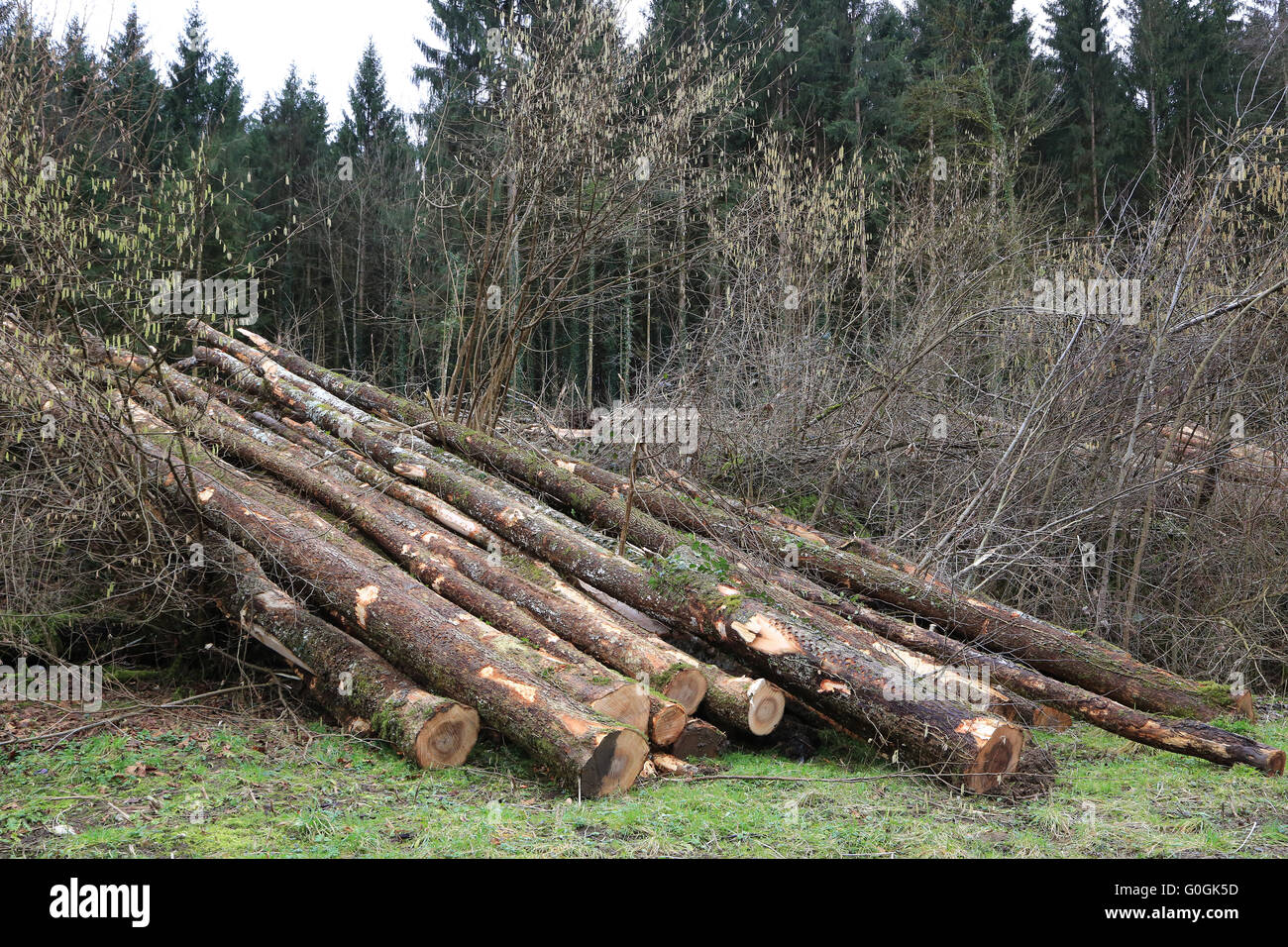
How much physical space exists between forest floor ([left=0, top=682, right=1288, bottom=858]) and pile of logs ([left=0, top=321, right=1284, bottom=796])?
0.21 metres

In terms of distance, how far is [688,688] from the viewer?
5164 mm

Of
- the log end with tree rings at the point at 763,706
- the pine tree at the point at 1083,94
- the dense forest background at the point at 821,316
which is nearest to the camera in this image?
the log end with tree rings at the point at 763,706

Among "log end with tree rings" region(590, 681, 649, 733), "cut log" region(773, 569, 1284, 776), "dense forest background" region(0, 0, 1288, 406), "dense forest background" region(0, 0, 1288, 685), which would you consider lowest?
"cut log" region(773, 569, 1284, 776)

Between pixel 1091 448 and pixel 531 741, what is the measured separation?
6385mm

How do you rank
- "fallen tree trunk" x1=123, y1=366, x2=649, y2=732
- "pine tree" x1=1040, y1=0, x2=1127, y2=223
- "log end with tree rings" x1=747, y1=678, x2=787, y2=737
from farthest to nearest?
"pine tree" x1=1040, y1=0, x2=1127, y2=223
"log end with tree rings" x1=747, y1=678, x2=787, y2=737
"fallen tree trunk" x1=123, y1=366, x2=649, y2=732

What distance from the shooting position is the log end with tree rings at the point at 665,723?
4848 mm

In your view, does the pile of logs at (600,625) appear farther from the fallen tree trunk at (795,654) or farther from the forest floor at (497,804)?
the forest floor at (497,804)

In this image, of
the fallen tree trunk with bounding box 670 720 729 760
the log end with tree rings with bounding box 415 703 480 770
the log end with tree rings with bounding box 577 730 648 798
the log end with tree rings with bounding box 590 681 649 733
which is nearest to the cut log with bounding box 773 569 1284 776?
the fallen tree trunk with bounding box 670 720 729 760

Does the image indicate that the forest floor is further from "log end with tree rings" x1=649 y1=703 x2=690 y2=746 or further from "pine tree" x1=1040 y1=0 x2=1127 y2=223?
"pine tree" x1=1040 y1=0 x2=1127 y2=223

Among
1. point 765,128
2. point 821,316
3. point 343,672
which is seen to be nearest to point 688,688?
point 343,672

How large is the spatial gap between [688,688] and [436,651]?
4.71 ft

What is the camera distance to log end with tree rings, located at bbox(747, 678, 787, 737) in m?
5.08

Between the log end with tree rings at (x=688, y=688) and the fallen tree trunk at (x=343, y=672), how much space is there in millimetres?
1122

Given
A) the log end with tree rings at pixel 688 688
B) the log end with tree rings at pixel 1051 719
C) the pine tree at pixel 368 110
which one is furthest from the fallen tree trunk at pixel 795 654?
the pine tree at pixel 368 110
